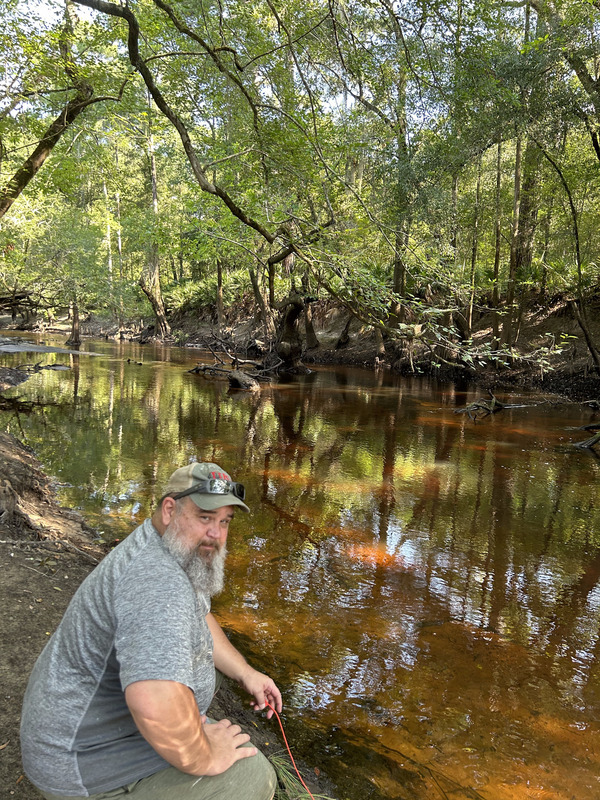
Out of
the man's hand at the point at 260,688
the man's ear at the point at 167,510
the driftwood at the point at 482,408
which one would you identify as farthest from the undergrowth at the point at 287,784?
the driftwood at the point at 482,408

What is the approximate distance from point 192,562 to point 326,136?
10784mm

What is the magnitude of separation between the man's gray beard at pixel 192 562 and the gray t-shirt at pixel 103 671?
0.12ft

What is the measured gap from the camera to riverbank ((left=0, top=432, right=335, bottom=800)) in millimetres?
2445

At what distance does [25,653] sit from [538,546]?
18.1ft

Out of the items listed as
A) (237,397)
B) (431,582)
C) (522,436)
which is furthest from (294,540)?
(237,397)

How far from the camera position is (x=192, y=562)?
1614mm

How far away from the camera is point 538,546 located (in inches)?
252

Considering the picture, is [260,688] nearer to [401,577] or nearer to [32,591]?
[32,591]

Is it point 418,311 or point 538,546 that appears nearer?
point 418,311

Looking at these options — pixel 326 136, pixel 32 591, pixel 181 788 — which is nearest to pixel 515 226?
pixel 326 136

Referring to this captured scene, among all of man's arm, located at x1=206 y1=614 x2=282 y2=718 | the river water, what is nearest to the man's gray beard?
man's arm, located at x1=206 y1=614 x2=282 y2=718

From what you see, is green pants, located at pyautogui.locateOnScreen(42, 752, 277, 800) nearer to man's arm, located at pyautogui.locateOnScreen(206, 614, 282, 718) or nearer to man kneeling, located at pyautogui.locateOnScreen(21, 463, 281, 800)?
man kneeling, located at pyautogui.locateOnScreen(21, 463, 281, 800)

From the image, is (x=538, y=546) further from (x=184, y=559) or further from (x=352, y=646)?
(x=184, y=559)

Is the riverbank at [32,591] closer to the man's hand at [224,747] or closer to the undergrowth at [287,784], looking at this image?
the undergrowth at [287,784]
